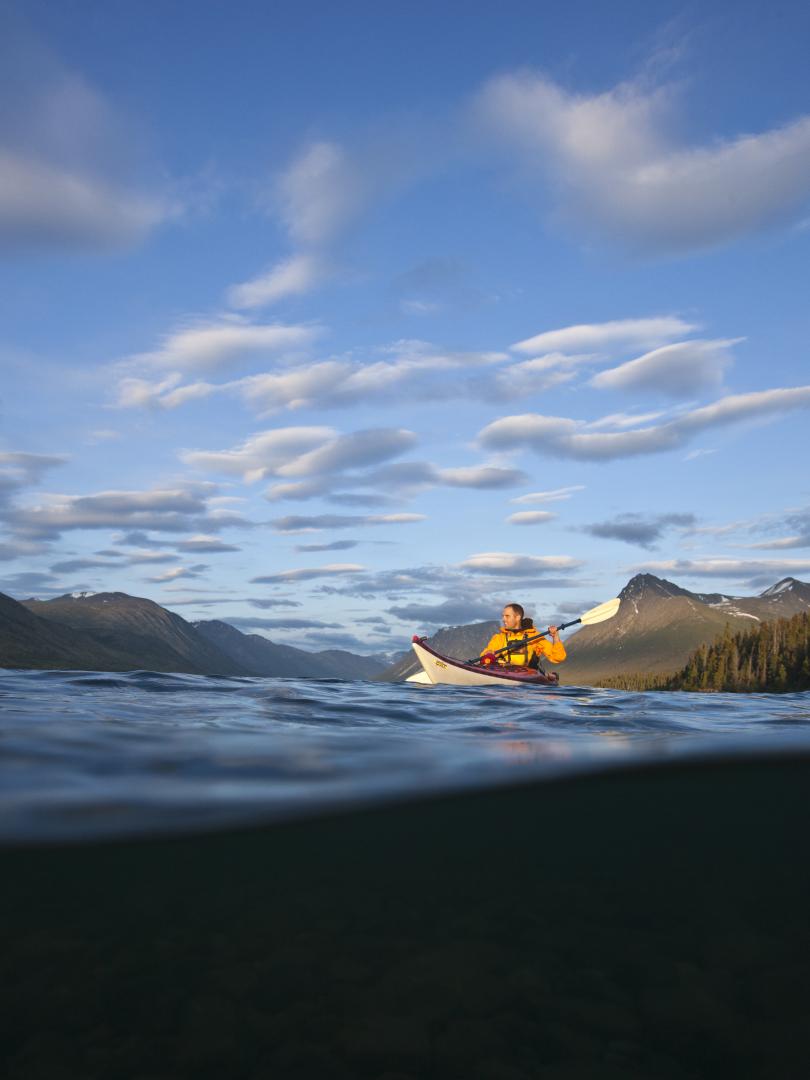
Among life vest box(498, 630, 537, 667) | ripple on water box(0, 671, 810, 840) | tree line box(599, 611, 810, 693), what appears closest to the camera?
ripple on water box(0, 671, 810, 840)

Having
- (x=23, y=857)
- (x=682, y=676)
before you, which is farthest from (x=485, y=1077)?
(x=682, y=676)

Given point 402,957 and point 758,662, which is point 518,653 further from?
point 758,662

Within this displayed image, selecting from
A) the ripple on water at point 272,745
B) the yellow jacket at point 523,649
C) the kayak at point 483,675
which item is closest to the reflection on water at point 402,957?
the ripple on water at point 272,745

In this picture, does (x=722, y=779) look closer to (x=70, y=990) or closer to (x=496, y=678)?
(x=70, y=990)

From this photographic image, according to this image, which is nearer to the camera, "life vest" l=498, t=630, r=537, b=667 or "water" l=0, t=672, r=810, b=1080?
"water" l=0, t=672, r=810, b=1080

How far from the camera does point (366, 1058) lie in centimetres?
292

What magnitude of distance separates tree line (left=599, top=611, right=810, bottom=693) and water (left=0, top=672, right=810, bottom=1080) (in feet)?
347

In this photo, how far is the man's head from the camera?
84.3 ft

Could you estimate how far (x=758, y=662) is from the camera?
114 meters

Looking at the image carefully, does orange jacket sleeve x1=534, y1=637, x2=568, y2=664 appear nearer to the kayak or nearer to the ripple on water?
the kayak

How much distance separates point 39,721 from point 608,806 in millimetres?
6485

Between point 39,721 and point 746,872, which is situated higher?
point 39,721

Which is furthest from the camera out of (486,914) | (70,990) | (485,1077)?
(486,914)

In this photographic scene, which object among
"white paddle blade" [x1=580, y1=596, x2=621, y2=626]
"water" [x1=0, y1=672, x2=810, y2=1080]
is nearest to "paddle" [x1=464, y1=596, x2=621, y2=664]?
"white paddle blade" [x1=580, y1=596, x2=621, y2=626]
